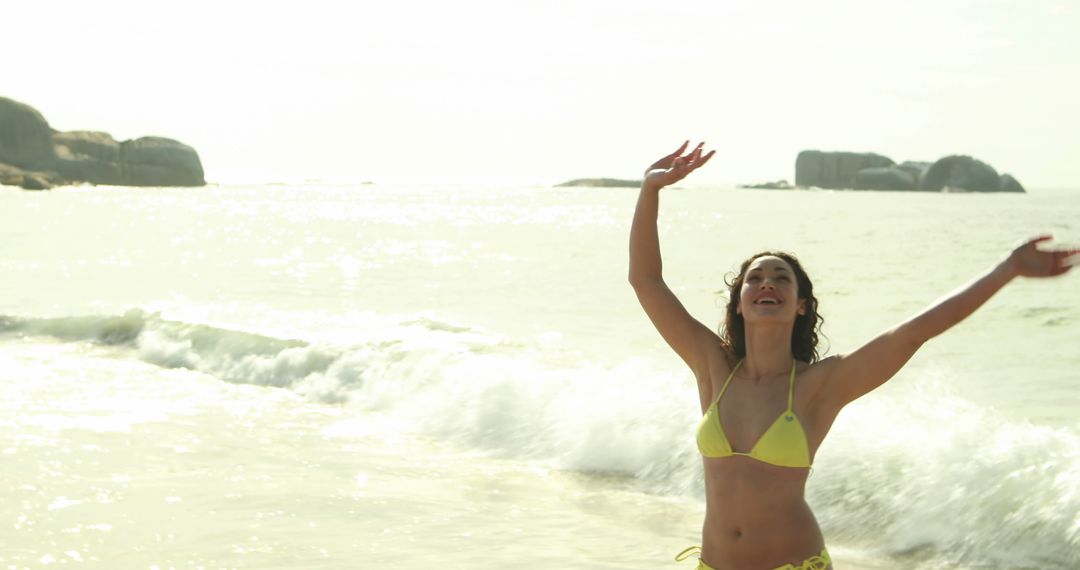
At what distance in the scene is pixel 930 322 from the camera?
126 inches

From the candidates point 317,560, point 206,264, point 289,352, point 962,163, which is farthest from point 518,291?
point 962,163

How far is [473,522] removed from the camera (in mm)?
7531

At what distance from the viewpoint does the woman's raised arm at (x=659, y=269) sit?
3770mm

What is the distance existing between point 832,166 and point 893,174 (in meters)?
17.7

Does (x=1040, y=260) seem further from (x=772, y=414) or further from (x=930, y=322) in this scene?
(x=772, y=414)

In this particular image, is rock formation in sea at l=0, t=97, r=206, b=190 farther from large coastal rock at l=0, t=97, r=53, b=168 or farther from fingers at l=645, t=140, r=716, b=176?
fingers at l=645, t=140, r=716, b=176

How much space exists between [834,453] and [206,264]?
27.5 metres

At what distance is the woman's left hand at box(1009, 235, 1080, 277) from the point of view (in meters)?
2.98

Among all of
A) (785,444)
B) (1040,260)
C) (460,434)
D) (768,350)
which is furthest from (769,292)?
(460,434)

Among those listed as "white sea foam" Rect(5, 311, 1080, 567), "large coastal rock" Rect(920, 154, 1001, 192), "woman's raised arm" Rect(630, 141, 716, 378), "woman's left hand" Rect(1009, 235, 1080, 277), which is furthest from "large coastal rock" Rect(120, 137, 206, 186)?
"woman's left hand" Rect(1009, 235, 1080, 277)

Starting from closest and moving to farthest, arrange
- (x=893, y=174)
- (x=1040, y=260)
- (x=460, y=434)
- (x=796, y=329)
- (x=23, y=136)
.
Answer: (x=1040, y=260) → (x=796, y=329) → (x=460, y=434) → (x=23, y=136) → (x=893, y=174)

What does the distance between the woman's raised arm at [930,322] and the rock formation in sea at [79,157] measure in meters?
137

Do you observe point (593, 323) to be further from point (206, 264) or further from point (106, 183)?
point (106, 183)

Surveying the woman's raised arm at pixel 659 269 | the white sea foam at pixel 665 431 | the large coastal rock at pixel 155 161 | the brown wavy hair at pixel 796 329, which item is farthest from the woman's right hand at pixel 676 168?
the large coastal rock at pixel 155 161
